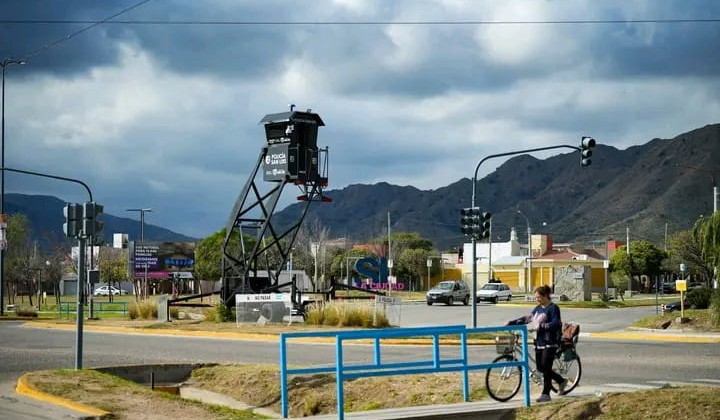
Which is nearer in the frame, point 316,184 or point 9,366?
point 9,366

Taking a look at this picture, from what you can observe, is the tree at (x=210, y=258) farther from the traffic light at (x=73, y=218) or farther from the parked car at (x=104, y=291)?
the traffic light at (x=73, y=218)

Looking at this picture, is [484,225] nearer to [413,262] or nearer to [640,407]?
[640,407]

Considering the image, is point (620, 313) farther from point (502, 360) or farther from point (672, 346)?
point (502, 360)

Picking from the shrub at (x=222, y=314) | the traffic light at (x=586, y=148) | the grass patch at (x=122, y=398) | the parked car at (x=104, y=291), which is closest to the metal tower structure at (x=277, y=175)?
the shrub at (x=222, y=314)

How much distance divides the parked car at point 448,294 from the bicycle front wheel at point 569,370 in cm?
4739

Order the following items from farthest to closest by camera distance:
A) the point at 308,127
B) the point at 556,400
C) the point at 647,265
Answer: the point at 647,265 → the point at 308,127 → the point at 556,400

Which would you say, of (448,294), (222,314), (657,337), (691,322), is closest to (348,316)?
(222,314)

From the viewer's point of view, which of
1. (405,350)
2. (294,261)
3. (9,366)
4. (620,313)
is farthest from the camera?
(294,261)

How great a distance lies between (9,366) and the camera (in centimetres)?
2053

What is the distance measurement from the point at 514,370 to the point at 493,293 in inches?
2067

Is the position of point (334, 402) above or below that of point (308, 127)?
below

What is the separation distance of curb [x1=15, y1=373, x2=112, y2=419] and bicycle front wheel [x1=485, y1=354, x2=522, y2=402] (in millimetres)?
5269

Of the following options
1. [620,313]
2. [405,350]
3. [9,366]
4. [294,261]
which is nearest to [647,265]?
[294,261]

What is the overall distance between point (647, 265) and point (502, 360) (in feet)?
331
